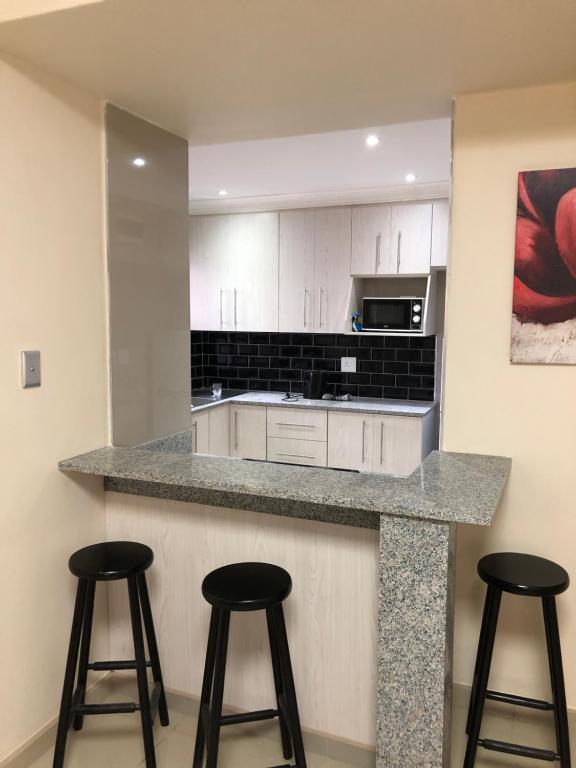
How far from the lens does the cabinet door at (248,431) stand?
478cm

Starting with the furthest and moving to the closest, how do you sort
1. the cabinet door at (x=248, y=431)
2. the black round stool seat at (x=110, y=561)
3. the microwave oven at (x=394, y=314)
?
the cabinet door at (x=248, y=431) → the microwave oven at (x=394, y=314) → the black round stool seat at (x=110, y=561)

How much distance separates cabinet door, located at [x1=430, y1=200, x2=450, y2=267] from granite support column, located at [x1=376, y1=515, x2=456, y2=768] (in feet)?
9.69

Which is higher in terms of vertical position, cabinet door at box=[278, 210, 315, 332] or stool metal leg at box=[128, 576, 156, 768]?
cabinet door at box=[278, 210, 315, 332]

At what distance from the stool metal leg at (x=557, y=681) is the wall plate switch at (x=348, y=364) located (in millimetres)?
3250

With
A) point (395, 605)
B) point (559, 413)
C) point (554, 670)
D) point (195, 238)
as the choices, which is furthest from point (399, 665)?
point (195, 238)

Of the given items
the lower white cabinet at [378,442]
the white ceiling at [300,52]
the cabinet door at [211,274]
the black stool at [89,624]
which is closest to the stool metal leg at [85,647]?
the black stool at [89,624]

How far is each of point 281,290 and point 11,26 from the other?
3.19 metres

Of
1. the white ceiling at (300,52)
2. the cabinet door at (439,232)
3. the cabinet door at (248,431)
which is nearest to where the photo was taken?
the white ceiling at (300,52)

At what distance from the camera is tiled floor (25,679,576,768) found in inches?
81.0

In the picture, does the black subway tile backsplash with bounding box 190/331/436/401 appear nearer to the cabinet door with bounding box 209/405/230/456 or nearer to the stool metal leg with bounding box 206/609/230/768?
the cabinet door with bounding box 209/405/230/456

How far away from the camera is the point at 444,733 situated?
5.78 feet

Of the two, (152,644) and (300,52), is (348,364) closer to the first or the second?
(152,644)

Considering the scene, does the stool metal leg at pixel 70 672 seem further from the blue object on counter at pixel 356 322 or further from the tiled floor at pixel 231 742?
the blue object on counter at pixel 356 322

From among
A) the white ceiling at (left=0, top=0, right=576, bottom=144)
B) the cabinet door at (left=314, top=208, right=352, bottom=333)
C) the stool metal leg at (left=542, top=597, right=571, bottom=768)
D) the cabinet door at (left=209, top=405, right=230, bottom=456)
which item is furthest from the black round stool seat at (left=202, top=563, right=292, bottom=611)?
the cabinet door at (left=314, top=208, right=352, bottom=333)
